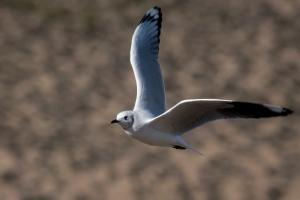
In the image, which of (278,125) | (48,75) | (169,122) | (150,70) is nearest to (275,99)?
(278,125)

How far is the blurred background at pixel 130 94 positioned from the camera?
7.66 meters

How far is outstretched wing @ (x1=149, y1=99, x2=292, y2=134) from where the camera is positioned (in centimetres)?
458

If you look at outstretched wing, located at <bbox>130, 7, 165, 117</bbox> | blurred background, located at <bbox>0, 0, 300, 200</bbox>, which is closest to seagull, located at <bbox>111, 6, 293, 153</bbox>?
outstretched wing, located at <bbox>130, 7, 165, 117</bbox>

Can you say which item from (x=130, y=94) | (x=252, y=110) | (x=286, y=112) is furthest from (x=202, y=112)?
(x=130, y=94)

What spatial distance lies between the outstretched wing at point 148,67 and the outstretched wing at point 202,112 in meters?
0.28

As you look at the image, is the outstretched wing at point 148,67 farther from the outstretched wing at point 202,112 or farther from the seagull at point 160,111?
the outstretched wing at point 202,112

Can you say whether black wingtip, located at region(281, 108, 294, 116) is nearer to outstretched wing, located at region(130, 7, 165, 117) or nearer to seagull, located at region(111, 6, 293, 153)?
seagull, located at region(111, 6, 293, 153)

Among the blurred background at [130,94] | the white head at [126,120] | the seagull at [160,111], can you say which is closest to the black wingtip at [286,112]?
→ the seagull at [160,111]

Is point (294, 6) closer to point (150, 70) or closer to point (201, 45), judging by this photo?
point (201, 45)

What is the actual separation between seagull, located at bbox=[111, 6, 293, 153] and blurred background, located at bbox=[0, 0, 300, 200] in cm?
201

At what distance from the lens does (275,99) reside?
28.7 feet

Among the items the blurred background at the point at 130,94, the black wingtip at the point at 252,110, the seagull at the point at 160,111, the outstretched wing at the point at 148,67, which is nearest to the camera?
the black wingtip at the point at 252,110

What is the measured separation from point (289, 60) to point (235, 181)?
211 cm

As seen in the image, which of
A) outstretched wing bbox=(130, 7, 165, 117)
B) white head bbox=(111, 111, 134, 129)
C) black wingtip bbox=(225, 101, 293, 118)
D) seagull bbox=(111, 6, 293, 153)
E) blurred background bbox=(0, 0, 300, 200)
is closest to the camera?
black wingtip bbox=(225, 101, 293, 118)
